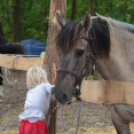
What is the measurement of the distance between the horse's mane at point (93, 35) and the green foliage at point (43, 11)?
7320 millimetres

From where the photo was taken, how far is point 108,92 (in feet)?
8.21

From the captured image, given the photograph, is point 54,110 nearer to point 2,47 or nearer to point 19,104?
point 19,104

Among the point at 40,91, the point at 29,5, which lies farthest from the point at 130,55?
the point at 29,5

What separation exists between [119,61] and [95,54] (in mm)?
321

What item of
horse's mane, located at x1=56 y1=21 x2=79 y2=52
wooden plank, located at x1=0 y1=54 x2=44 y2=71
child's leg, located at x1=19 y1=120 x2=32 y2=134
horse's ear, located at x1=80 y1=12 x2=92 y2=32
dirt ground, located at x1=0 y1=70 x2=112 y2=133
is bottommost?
dirt ground, located at x1=0 y1=70 x2=112 y2=133

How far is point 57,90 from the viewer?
2160 millimetres

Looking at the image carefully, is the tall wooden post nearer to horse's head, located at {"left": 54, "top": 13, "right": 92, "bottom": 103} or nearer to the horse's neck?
horse's head, located at {"left": 54, "top": 13, "right": 92, "bottom": 103}

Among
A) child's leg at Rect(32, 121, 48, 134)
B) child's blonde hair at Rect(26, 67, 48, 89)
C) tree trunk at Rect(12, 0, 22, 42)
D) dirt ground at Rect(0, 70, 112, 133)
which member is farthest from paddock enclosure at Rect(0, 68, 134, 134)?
tree trunk at Rect(12, 0, 22, 42)

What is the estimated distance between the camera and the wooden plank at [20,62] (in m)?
3.49

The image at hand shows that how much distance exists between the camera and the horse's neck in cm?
252

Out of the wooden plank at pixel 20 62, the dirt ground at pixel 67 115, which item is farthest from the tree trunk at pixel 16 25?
the wooden plank at pixel 20 62

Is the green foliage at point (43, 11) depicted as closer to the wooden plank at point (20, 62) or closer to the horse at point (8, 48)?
→ the horse at point (8, 48)

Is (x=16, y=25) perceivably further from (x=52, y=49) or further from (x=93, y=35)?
(x=93, y=35)

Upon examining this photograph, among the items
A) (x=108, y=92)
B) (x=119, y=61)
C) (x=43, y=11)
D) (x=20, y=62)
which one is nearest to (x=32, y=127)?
(x=108, y=92)
